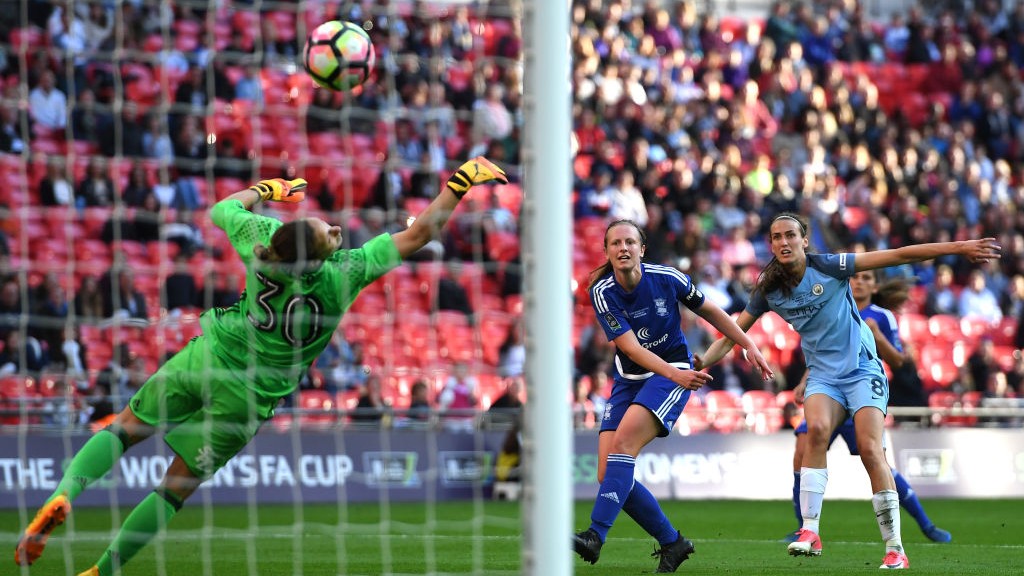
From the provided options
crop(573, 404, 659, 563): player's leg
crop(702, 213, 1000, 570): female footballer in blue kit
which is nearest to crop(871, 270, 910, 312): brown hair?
crop(702, 213, 1000, 570): female footballer in blue kit

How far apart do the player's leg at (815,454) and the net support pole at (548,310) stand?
3.82 m

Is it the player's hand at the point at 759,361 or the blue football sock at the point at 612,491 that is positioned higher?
the player's hand at the point at 759,361

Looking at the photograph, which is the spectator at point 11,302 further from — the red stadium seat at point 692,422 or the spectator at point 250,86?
the red stadium seat at point 692,422

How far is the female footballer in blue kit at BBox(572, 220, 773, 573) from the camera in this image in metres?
8.18

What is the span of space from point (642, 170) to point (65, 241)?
8.59 meters

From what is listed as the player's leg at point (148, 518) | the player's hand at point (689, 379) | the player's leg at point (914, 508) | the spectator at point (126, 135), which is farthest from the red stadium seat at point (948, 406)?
the player's leg at point (148, 518)

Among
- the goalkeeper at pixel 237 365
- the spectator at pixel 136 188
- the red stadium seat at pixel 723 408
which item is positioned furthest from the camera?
the red stadium seat at pixel 723 408

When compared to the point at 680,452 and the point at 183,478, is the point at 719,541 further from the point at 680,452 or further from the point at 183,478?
the point at 680,452

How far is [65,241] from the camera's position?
51.2ft

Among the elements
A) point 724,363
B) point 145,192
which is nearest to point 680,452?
point 724,363

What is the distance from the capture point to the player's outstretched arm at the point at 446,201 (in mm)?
6684

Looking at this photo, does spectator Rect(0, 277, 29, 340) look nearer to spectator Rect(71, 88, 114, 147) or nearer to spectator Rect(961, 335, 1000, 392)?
spectator Rect(71, 88, 114, 147)

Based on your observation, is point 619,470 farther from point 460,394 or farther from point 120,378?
point 460,394

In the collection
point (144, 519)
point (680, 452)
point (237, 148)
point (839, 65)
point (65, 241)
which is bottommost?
point (680, 452)
